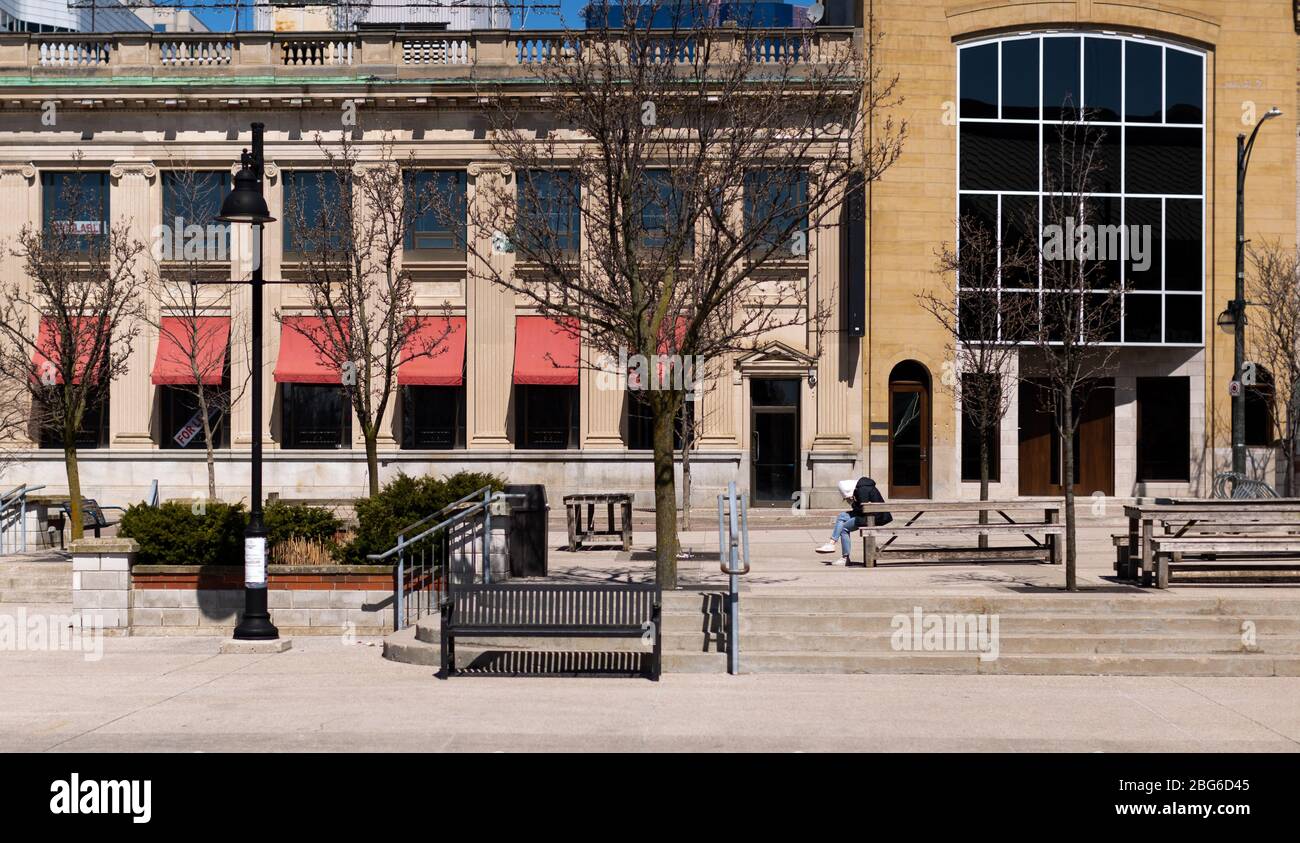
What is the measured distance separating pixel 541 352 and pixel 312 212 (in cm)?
713

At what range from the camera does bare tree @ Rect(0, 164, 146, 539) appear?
80.0ft

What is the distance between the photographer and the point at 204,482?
115 feet

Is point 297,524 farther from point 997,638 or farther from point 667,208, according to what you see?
point 997,638

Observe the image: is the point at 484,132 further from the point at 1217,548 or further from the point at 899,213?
the point at 1217,548

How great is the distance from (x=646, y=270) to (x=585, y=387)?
673 inches

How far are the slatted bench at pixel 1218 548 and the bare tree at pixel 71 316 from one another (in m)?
18.0

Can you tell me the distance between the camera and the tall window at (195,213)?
115 feet

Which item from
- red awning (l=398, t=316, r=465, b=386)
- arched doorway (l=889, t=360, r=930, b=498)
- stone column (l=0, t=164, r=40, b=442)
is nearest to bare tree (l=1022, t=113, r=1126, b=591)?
A: arched doorway (l=889, t=360, r=930, b=498)

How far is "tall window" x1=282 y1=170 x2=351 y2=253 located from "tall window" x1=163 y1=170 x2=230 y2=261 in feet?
5.94

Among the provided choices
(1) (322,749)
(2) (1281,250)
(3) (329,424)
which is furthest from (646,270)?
(2) (1281,250)

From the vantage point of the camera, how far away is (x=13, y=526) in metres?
27.8

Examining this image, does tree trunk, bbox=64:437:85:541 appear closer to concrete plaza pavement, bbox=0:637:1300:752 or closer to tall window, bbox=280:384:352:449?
concrete plaza pavement, bbox=0:637:1300:752

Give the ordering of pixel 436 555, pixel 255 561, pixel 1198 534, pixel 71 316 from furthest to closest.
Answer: pixel 71 316
pixel 1198 534
pixel 436 555
pixel 255 561

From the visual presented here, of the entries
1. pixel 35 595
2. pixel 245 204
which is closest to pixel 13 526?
pixel 35 595
